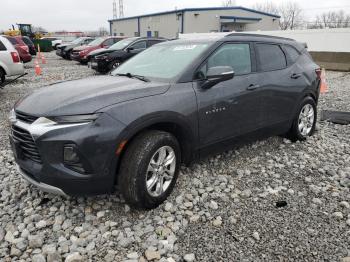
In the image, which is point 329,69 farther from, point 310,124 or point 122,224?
point 122,224

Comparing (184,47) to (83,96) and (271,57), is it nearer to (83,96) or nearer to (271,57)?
(271,57)

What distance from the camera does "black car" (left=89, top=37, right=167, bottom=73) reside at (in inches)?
505

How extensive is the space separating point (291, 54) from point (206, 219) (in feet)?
10.1

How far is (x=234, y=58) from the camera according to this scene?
13.5 feet

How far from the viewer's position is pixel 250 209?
3389 mm

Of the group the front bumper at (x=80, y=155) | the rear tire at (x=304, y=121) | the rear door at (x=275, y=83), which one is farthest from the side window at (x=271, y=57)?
the front bumper at (x=80, y=155)

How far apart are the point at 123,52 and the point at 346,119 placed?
908 centimetres

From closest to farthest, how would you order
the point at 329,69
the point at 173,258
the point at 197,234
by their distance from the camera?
1. the point at 173,258
2. the point at 197,234
3. the point at 329,69

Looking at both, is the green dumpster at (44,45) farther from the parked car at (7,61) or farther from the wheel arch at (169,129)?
the wheel arch at (169,129)

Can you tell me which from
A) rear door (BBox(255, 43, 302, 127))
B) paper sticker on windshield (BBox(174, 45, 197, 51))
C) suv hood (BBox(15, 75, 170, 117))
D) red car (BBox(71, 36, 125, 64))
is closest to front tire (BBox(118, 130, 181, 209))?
suv hood (BBox(15, 75, 170, 117))

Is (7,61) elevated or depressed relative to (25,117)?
elevated

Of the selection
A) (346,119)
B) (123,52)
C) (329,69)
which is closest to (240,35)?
→ (346,119)

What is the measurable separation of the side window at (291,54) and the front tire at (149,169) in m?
2.60

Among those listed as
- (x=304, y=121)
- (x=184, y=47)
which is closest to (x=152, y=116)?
(x=184, y=47)
